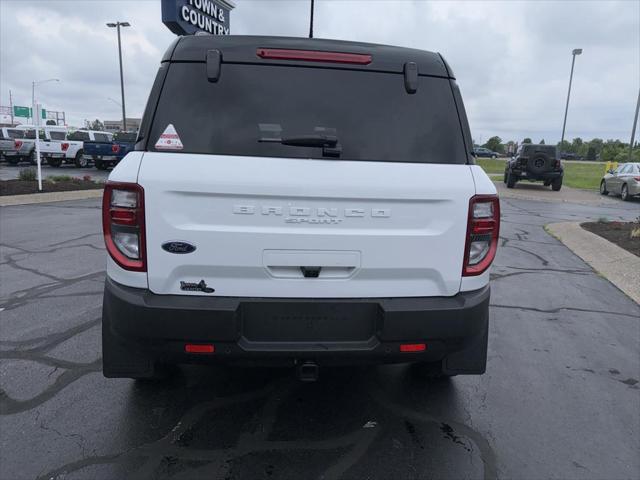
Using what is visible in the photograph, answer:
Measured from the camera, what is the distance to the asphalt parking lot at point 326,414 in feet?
→ 8.61

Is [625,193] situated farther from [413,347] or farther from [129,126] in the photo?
[129,126]

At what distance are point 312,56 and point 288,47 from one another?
0.46 ft

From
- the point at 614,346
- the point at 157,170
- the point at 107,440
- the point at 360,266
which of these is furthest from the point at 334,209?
the point at 614,346

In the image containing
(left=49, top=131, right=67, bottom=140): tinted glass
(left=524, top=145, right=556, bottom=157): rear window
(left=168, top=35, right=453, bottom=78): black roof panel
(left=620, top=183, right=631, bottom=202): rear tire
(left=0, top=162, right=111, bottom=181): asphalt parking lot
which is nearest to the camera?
(left=168, top=35, right=453, bottom=78): black roof panel

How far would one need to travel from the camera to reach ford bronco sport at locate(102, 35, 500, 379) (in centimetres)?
231

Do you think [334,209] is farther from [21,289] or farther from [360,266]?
[21,289]

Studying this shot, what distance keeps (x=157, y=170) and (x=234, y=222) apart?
43 centimetres

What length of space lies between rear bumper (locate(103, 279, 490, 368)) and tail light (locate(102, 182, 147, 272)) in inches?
5.9

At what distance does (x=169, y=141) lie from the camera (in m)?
2.38

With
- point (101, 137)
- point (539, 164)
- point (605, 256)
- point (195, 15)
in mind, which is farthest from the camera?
point (101, 137)

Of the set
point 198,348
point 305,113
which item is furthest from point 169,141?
point 198,348

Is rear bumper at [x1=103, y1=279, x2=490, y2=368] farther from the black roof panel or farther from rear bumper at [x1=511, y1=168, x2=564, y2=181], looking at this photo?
rear bumper at [x1=511, y1=168, x2=564, y2=181]

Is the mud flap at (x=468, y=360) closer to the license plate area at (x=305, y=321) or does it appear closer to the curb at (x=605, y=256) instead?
the license plate area at (x=305, y=321)

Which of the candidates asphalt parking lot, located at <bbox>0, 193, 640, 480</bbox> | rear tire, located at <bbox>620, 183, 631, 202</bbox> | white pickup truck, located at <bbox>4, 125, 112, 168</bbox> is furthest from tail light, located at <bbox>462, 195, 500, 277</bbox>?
white pickup truck, located at <bbox>4, 125, 112, 168</bbox>
